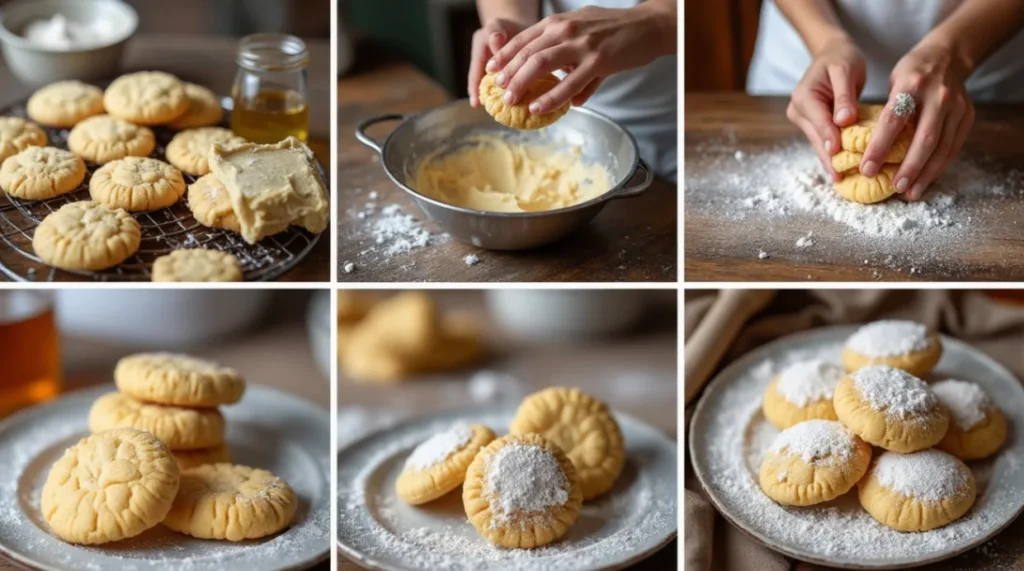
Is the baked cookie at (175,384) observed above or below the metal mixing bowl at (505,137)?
below

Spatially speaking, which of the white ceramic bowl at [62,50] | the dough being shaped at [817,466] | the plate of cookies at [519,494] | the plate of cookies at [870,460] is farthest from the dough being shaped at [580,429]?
the white ceramic bowl at [62,50]

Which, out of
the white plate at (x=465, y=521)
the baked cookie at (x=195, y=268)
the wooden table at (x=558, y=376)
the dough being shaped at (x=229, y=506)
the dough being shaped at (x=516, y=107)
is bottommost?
the wooden table at (x=558, y=376)

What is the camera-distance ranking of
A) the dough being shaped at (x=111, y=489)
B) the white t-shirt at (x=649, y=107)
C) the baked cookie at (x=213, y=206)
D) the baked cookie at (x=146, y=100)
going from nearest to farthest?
the dough being shaped at (x=111, y=489), the baked cookie at (x=213, y=206), the baked cookie at (x=146, y=100), the white t-shirt at (x=649, y=107)

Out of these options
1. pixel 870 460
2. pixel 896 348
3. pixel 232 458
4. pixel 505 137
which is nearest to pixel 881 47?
pixel 896 348

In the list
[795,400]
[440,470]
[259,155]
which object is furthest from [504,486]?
[259,155]

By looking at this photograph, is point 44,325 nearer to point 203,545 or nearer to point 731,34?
point 203,545

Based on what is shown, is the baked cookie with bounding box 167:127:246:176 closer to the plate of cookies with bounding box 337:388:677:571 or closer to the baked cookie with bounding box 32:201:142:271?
the baked cookie with bounding box 32:201:142:271

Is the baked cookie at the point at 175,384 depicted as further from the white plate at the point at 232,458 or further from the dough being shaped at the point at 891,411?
the dough being shaped at the point at 891,411
